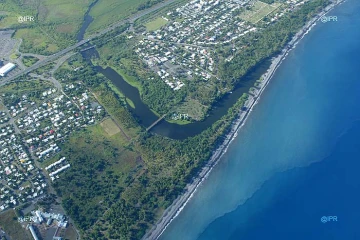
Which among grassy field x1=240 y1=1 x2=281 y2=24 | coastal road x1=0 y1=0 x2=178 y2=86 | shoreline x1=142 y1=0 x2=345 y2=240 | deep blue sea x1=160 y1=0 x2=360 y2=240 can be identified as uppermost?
coastal road x1=0 y1=0 x2=178 y2=86

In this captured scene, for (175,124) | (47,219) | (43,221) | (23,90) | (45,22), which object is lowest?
(175,124)

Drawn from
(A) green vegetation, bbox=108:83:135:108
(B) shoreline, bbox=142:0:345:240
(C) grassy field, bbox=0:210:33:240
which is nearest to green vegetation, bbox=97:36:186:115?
(A) green vegetation, bbox=108:83:135:108

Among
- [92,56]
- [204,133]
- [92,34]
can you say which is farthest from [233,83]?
[92,34]

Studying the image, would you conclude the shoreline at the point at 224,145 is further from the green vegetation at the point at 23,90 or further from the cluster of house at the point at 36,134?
the green vegetation at the point at 23,90

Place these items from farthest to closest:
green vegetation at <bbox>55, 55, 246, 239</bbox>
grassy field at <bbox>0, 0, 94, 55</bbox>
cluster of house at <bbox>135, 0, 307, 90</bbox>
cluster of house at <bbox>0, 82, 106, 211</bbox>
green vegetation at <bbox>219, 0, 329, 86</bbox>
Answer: grassy field at <bbox>0, 0, 94, 55</bbox>
cluster of house at <bbox>135, 0, 307, 90</bbox>
green vegetation at <bbox>219, 0, 329, 86</bbox>
cluster of house at <bbox>0, 82, 106, 211</bbox>
green vegetation at <bbox>55, 55, 246, 239</bbox>

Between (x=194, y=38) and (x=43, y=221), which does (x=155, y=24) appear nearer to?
(x=194, y=38)

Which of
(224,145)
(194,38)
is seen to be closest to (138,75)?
(194,38)

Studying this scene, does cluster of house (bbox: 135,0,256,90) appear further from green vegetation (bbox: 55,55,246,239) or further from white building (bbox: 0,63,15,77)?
white building (bbox: 0,63,15,77)
